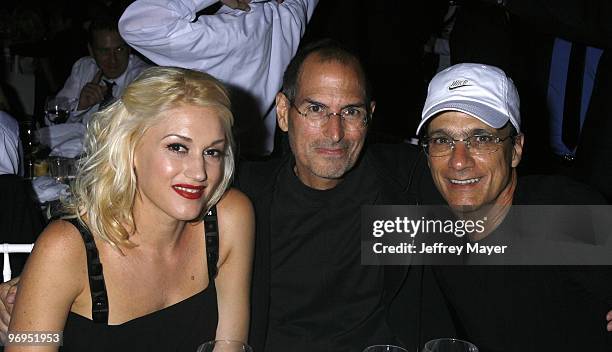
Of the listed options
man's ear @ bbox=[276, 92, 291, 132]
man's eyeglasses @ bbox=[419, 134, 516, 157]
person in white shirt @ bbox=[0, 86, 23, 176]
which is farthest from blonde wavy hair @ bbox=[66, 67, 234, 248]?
person in white shirt @ bbox=[0, 86, 23, 176]

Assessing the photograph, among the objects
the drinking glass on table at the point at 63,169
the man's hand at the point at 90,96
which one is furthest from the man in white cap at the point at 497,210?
the man's hand at the point at 90,96

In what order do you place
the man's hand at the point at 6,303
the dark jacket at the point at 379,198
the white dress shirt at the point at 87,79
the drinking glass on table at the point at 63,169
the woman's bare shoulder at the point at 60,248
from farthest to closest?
the white dress shirt at the point at 87,79 → the drinking glass on table at the point at 63,169 → the dark jacket at the point at 379,198 → the man's hand at the point at 6,303 → the woman's bare shoulder at the point at 60,248

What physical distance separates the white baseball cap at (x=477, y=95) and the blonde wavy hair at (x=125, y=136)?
24.5 inches

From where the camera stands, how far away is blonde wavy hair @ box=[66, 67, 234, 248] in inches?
74.9

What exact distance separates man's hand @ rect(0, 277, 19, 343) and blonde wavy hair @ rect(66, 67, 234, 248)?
0.92 ft

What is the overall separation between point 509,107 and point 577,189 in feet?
0.99

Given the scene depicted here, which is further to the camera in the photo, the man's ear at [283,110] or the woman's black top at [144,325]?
the man's ear at [283,110]

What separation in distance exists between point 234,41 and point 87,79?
2.43 metres

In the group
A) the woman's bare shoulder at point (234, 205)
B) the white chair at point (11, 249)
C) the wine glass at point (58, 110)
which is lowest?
the white chair at point (11, 249)

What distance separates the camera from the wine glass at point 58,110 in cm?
390

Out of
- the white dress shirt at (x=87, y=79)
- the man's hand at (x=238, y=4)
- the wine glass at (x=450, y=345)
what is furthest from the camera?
the white dress shirt at (x=87, y=79)

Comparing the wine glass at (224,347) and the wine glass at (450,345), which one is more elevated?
the wine glass at (450,345)

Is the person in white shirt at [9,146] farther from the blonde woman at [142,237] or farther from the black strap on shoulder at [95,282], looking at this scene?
the black strap on shoulder at [95,282]

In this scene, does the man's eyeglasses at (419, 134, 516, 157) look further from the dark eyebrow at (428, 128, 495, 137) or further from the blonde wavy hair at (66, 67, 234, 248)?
the blonde wavy hair at (66, 67, 234, 248)
